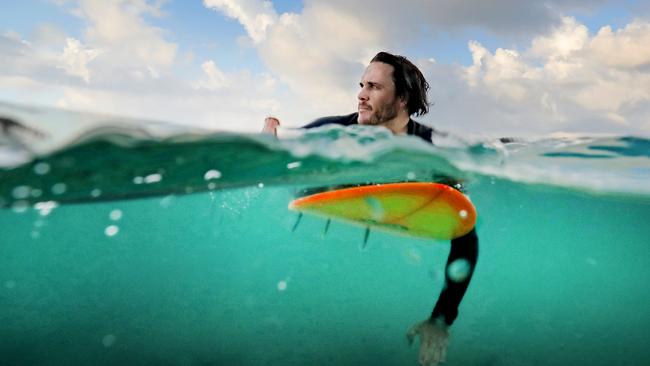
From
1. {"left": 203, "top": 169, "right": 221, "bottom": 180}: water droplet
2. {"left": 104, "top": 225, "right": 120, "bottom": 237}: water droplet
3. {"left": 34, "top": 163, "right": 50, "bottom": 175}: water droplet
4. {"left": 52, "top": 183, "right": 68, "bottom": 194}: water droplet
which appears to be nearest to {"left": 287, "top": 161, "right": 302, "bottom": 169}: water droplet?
{"left": 203, "top": 169, "right": 221, "bottom": 180}: water droplet

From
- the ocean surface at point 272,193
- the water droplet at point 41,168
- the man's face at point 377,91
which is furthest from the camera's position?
the water droplet at point 41,168

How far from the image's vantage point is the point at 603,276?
2287 inches

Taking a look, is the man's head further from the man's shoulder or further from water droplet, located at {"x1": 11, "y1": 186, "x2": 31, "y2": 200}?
water droplet, located at {"x1": 11, "y1": 186, "x2": 31, "y2": 200}

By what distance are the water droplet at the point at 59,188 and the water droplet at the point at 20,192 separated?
0.46 meters

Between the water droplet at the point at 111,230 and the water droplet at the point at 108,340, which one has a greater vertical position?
the water droplet at the point at 108,340

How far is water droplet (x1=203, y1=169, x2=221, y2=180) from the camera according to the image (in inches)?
329

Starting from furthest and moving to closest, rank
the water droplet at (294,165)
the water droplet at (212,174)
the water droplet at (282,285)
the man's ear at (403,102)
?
the water droplet at (282,285) → the water droplet at (212,174) → the water droplet at (294,165) → the man's ear at (403,102)

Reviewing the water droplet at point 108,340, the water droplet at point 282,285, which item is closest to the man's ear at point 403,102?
the water droplet at point 108,340

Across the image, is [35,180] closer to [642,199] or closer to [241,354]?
[241,354]

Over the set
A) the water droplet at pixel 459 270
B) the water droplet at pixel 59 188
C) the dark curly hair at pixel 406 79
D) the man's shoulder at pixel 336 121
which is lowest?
the water droplet at pixel 59 188

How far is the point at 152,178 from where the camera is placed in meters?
8.43

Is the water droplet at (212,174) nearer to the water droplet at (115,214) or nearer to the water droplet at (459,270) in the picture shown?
the water droplet at (459,270)

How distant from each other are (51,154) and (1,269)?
3965 centimetres

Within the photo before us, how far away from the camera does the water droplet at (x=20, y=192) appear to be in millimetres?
8074
